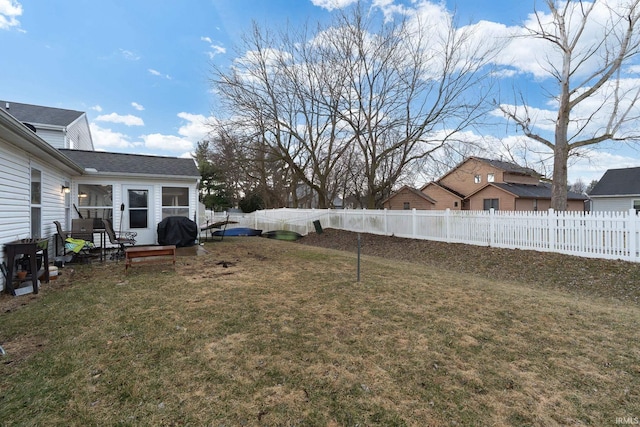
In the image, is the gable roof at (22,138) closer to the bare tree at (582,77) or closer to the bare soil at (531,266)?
the bare soil at (531,266)

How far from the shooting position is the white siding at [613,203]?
70.6ft

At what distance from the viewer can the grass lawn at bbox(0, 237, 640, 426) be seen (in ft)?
6.74

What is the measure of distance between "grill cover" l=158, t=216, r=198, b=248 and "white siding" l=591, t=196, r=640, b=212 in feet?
94.4

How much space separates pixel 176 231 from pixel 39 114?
38.6 feet

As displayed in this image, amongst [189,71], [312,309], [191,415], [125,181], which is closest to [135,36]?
[189,71]

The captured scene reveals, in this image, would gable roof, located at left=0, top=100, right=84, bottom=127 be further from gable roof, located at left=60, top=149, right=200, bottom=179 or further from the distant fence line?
the distant fence line

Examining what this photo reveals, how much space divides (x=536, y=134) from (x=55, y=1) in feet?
54.8

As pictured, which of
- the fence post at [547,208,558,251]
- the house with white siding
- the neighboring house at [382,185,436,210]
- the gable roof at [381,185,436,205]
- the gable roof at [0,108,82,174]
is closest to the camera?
the gable roof at [0,108,82,174]

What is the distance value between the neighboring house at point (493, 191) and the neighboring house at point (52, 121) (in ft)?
72.3

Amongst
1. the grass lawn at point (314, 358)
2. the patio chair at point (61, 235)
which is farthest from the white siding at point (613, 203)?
the patio chair at point (61, 235)

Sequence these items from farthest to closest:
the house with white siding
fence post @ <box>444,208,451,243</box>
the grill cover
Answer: fence post @ <box>444,208,451,243</box>
the grill cover
the house with white siding

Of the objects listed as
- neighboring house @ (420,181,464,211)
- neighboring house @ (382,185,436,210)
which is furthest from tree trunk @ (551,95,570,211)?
neighboring house @ (382,185,436,210)

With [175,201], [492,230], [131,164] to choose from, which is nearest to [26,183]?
[131,164]

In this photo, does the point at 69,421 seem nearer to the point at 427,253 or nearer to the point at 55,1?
the point at 427,253
